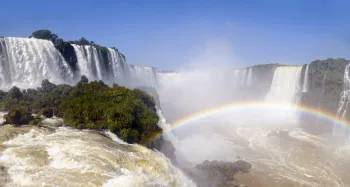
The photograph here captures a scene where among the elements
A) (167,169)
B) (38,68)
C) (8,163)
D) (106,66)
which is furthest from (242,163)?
(106,66)

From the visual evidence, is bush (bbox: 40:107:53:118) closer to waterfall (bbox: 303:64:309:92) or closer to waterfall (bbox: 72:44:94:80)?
waterfall (bbox: 72:44:94:80)

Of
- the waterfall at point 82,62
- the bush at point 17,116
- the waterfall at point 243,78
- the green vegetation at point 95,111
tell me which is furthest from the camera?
the waterfall at point 243,78

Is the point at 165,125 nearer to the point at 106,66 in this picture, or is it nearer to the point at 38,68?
the point at 38,68

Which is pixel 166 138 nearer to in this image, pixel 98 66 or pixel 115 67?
pixel 98 66

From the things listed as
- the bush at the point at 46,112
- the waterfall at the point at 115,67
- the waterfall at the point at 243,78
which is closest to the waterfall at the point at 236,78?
the waterfall at the point at 243,78

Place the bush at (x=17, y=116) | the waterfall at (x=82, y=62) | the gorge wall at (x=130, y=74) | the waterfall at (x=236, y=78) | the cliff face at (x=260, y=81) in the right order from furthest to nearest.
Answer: the waterfall at (x=236, y=78) → the cliff face at (x=260, y=81) → the waterfall at (x=82, y=62) → the gorge wall at (x=130, y=74) → the bush at (x=17, y=116)

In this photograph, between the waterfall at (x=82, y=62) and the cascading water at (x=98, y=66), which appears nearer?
the waterfall at (x=82, y=62)

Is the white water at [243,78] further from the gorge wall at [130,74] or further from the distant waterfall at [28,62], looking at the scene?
the distant waterfall at [28,62]
